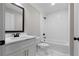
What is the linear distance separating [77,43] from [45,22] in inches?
139

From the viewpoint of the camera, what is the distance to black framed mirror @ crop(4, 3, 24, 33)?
1.74 metres

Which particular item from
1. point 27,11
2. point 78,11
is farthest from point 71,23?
point 27,11

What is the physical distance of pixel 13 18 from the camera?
194cm

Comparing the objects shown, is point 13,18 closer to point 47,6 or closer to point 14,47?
point 14,47

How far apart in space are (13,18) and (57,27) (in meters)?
2.70

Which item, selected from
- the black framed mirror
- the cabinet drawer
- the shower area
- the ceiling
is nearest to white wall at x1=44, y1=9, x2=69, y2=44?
the shower area

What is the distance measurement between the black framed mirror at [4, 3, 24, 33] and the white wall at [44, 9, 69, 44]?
90.3 inches

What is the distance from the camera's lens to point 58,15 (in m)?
3.91

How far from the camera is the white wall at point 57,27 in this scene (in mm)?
3629

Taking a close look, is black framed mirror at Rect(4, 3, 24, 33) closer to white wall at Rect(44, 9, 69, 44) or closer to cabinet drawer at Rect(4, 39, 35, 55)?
cabinet drawer at Rect(4, 39, 35, 55)

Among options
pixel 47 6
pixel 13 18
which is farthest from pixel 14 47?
pixel 47 6

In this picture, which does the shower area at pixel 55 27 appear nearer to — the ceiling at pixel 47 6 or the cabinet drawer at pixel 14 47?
the ceiling at pixel 47 6

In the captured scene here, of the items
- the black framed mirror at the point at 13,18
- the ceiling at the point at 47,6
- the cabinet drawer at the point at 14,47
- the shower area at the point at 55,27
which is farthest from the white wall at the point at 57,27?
the cabinet drawer at the point at 14,47

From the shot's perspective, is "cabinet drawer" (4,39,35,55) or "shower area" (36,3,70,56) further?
"shower area" (36,3,70,56)
